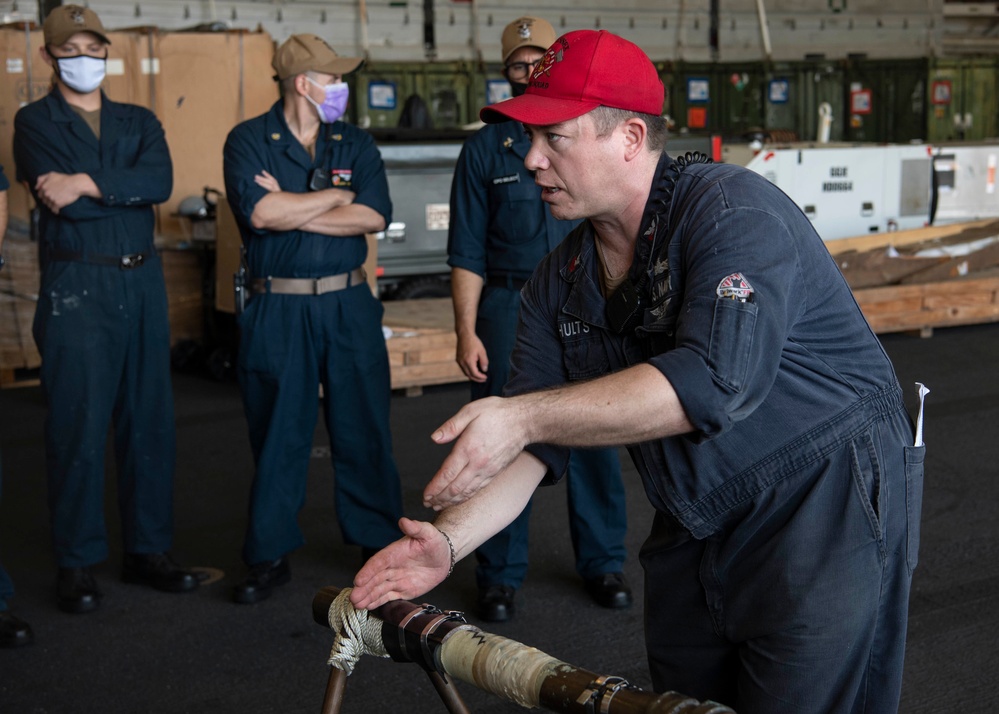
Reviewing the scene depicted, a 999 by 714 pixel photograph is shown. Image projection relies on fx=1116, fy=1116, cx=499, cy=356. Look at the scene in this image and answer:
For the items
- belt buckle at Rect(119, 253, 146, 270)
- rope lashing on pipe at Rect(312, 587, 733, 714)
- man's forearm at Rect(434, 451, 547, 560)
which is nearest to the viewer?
rope lashing on pipe at Rect(312, 587, 733, 714)

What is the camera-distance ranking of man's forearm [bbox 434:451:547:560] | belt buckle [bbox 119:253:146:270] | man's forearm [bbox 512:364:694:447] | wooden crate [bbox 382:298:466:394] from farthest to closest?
wooden crate [bbox 382:298:466:394] → belt buckle [bbox 119:253:146:270] → man's forearm [bbox 434:451:547:560] → man's forearm [bbox 512:364:694:447]

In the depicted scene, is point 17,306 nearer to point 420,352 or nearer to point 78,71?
point 420,352

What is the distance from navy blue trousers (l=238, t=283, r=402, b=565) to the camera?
420cm

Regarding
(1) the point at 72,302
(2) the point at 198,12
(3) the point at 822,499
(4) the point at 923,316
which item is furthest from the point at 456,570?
(2) the point at 198,12

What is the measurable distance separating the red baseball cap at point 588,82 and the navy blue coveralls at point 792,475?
0.15m

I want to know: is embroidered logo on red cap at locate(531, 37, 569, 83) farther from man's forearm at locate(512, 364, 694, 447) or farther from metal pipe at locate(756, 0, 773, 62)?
metal pipe at locate(756, 0, 773, 62)

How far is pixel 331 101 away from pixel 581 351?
8.28 ft

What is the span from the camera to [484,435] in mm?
1654

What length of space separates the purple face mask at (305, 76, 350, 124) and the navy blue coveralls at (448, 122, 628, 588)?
0.58 metres

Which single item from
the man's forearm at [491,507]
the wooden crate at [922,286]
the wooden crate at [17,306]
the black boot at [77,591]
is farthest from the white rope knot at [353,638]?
the wooden crate at [922,286]

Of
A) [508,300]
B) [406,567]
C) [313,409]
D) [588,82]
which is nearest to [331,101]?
[508,300]

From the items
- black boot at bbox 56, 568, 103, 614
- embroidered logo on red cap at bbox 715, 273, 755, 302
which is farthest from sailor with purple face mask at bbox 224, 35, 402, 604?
embroidered logo on red cap at bbox 715, 273, 755, 302

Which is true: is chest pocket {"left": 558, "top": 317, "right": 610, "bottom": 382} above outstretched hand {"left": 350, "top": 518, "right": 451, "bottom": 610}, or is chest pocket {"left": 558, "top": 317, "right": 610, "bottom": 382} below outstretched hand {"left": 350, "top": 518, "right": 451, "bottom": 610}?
above

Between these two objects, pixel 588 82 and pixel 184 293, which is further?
pixel 184 293
